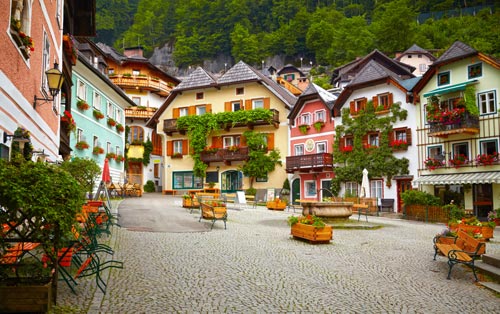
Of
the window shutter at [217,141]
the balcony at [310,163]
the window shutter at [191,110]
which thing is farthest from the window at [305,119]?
the window shutter at [191,110]

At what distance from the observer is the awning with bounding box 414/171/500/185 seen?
24758 mm

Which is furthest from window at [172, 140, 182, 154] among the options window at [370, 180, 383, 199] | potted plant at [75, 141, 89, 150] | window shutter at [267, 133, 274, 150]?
window at [370, 180, 383, 199]

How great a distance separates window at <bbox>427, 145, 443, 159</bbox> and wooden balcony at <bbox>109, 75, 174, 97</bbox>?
90.1 feet

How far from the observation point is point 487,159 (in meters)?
25.5

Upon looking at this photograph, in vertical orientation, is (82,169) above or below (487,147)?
below

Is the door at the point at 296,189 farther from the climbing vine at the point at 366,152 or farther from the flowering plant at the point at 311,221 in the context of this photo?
the flowering plant at the point at 311,221

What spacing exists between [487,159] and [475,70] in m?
5.46

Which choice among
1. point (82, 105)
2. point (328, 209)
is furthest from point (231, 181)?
point (328, 209)

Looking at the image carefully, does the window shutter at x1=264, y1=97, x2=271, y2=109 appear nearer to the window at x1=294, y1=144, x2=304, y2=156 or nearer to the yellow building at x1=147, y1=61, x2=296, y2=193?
the yellow building at x1=147, y1=61, x2=296, y2=193

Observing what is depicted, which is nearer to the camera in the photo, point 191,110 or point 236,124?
point 236,124

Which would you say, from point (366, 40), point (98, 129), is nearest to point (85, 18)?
point (98, 129)

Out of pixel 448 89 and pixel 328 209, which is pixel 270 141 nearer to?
pixel 448 89

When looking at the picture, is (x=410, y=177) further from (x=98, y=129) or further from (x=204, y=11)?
(x=204, y=11)

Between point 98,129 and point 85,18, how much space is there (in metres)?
9.32
